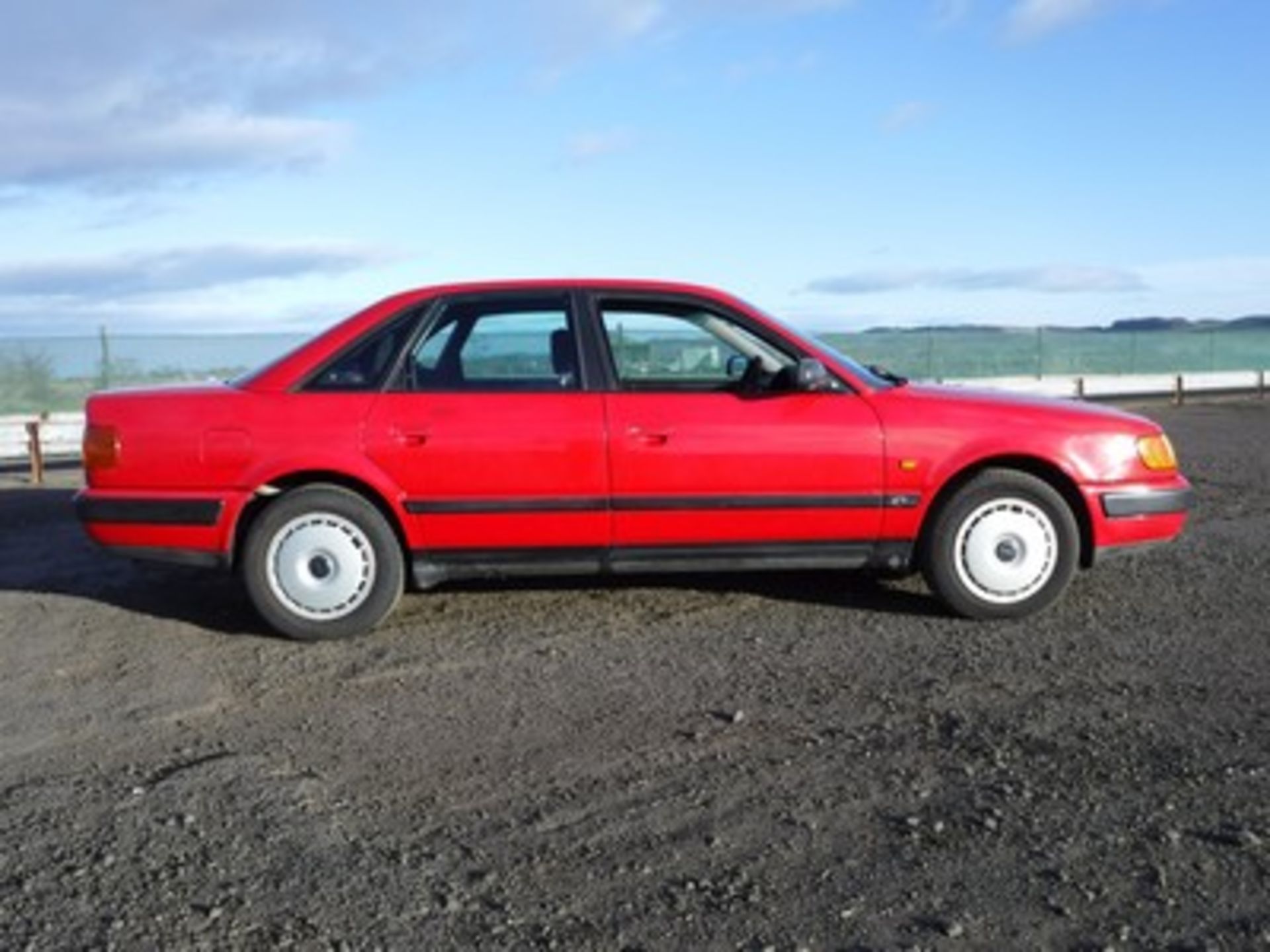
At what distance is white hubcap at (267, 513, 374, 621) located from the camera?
5.37m

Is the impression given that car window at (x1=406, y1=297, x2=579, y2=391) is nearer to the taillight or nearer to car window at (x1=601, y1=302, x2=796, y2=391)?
car window at (x1=601, y1=302, x2=796, y2=391)

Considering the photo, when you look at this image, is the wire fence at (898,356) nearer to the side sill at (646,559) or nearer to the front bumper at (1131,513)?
the side sill at (646,559)

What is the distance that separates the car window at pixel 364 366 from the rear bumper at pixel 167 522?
0.61 metres

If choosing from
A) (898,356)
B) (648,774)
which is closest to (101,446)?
(648,774)

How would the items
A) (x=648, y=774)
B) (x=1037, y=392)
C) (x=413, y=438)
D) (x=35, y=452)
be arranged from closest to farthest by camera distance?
(x=648, y=774)
(x=413, y=438)
(x=35, y=452)
(x=1037, y=392)

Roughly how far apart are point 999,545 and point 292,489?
3125mm

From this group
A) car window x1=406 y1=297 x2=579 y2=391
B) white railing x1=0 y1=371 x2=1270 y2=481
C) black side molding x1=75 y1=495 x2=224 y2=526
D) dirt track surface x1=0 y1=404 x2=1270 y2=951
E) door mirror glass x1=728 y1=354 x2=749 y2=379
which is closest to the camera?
dirt track surface x1=0 y1=404 x2=1270 y2=951

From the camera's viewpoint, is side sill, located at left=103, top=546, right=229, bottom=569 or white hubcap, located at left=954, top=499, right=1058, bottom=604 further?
white hubcap, located at left=954, top=499, right=1058, bottom=604

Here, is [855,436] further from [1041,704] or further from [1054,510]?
[1041,704]

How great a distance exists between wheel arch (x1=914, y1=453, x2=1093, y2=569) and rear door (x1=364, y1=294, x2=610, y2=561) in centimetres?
145

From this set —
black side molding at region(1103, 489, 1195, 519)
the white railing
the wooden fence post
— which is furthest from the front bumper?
the wooden fence post

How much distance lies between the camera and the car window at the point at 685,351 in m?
5.50

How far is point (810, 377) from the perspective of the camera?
211 inches

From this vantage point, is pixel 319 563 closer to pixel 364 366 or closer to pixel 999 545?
pixel 364 366
